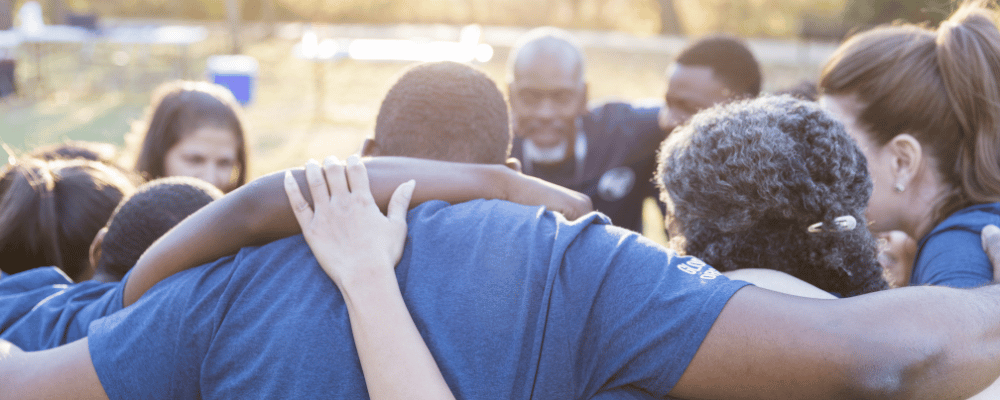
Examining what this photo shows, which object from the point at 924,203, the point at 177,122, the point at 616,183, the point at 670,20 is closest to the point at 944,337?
the point at 924,203

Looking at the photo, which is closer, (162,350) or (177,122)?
(162,350)

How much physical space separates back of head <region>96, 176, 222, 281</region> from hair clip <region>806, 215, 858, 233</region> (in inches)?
74.3

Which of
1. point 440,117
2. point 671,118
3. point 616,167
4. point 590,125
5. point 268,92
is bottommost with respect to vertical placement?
point 268,92

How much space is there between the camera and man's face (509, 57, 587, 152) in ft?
14.6

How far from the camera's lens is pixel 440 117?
1.97 meters

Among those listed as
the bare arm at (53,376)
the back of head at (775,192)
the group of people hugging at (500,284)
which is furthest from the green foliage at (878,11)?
the bare arm at (53,376)

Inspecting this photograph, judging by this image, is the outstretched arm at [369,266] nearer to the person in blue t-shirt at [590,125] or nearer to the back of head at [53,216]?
the back of head at [53,216]

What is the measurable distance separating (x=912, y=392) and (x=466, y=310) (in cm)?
97

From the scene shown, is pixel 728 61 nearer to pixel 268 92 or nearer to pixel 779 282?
pixel 779 282

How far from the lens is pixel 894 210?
2596 mm

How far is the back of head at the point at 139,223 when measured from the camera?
2.19 meters

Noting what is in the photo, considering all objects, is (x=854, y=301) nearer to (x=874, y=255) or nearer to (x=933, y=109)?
(x=874, y=255)

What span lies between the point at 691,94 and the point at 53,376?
357 centimetres

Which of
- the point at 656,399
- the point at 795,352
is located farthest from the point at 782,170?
the point at 656,399
